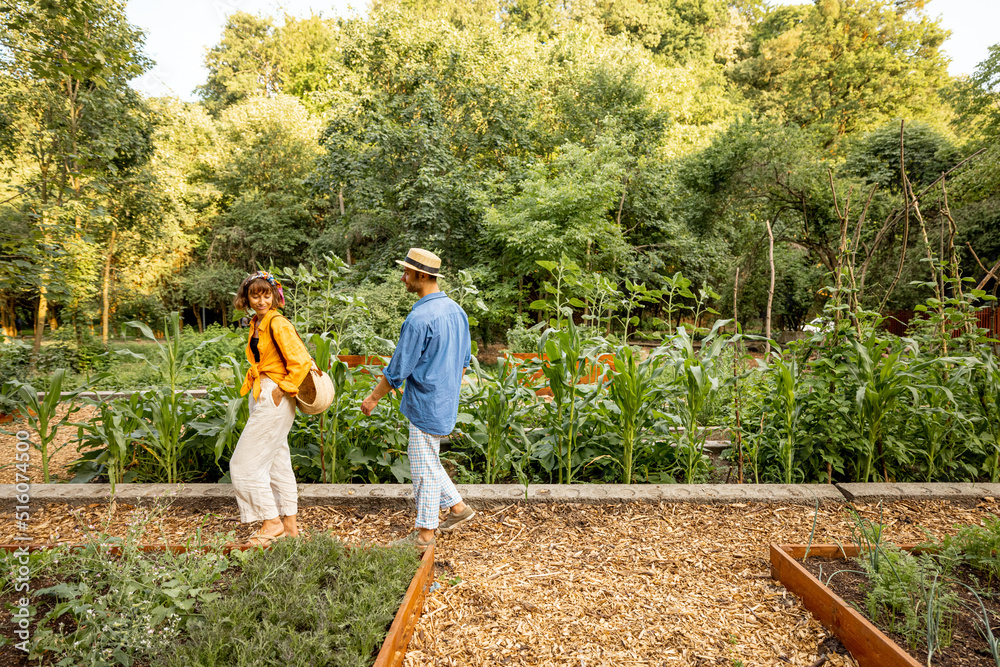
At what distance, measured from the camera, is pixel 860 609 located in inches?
74.6

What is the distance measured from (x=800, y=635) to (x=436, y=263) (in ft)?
6.78

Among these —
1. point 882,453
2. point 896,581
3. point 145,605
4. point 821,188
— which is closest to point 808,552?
point 896,581

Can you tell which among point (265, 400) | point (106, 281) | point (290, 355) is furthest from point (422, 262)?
point (106, 281)

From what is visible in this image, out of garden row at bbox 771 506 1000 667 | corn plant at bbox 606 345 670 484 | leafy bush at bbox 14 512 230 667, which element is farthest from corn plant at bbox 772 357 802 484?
leafy bush at bbox 14 512 230 667

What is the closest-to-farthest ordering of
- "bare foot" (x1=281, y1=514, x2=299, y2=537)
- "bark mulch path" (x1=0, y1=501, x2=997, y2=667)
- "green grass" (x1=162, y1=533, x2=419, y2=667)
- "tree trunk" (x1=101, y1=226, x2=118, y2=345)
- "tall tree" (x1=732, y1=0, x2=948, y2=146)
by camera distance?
1. "green grass" (x1=162, y1=533, x2=419, y2=667)
2. "bark mulch path" (x1=0, y1=501, x2=997, y2=667)
3. "bare foot" (x1=281, y1=514, x2=299, y2=537)
4. "tree trunk" (x1=101, y1=226, x2=118, y2=345)
5. "tall tree" (x1=732, y1=0, x2=948, y2=146)

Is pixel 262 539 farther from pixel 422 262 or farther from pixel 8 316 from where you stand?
pixel 8 316

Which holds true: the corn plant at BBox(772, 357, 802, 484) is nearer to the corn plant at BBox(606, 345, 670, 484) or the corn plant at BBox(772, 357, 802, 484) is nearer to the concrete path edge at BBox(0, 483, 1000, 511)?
the concrete path edge at BBox(0, 483, 1000, 511)

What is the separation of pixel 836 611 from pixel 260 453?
7.76 ft

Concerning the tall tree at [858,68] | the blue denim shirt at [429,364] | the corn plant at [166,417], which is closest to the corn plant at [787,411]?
the blue denim shirt at [429,364]

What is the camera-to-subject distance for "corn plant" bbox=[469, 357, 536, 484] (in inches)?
123

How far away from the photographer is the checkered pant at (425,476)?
2527 millimetres

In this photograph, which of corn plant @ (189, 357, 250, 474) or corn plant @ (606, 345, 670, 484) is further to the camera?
corn plant @ (606, 345, 670, 484)

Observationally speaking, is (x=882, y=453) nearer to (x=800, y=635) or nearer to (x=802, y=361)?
(x=802, y=361)

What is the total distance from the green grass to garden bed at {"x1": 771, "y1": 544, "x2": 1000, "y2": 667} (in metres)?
1.51
